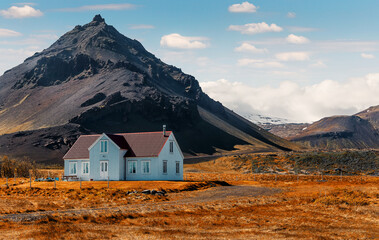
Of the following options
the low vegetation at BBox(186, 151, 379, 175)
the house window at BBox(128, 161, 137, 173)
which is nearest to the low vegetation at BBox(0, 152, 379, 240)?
the house window at BBox(128, 161, 137, 173)

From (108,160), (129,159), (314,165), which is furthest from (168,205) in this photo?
(314,165)

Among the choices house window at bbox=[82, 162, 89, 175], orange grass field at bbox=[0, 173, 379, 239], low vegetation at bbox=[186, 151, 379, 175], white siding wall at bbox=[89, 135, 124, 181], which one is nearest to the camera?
orange grass field at bbox=[0, 173, 379, 239]

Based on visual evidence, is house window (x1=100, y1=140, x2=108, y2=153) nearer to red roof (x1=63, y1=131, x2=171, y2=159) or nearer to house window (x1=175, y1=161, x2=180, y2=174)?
red roof (x1=63, y1=131, x2=171, y2=159)

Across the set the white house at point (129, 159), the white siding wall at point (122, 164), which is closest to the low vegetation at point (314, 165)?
the white siding wall at point (122, 164)

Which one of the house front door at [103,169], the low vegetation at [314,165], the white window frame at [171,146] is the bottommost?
the low vegetation at [314,165]

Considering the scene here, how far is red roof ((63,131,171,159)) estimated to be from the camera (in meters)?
63.7

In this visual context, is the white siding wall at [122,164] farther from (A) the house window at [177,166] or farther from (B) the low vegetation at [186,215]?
(B) the low vegetation at [186,215]

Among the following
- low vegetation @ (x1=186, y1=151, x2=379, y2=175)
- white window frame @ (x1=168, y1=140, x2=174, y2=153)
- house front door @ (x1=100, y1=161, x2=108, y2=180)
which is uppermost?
white window frame @ (x1=168, y1=140, x2=174, y2=153)

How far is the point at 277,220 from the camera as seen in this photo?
28641 millimetres

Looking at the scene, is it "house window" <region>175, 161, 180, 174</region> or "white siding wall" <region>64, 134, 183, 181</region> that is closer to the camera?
"white siding wall" <region>64, 134, 183, 181</region>

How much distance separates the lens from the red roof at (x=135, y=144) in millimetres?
63719

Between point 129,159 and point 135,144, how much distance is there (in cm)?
251

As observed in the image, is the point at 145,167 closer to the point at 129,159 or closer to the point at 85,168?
the point at 129,159

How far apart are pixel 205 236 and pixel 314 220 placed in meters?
8.97
